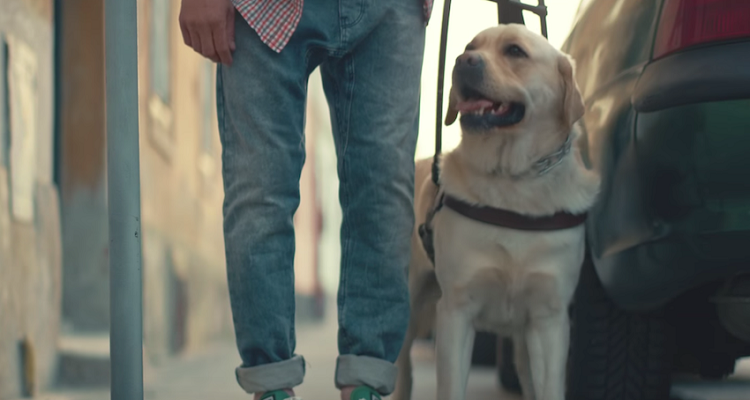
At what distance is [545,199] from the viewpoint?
95.9 inches

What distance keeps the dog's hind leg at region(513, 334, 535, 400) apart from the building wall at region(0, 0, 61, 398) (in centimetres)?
139

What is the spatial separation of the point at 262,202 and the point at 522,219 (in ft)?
2.68

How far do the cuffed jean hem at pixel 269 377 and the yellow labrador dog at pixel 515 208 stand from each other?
0.65 m

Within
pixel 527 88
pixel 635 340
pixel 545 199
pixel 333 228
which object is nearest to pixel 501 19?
pixel 527 88

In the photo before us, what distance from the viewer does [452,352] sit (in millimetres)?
2436

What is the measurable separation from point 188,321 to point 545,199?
1.61m

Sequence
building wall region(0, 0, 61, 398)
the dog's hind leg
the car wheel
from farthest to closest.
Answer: the car wheel, the dog's hind leg, building wall region(0, 0, 61, 398)

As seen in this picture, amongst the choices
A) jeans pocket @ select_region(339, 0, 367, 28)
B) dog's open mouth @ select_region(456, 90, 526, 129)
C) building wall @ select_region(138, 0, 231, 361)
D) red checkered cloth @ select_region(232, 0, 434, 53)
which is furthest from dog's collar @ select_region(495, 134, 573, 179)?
building wall @ select_region(138, 0, 231, 361)

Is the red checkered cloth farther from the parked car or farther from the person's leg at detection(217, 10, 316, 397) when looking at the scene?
the parked car

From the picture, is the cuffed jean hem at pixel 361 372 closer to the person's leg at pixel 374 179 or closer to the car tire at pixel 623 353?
the person's leg at pixel 374 179

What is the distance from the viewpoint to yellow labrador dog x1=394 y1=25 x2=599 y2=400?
7.89ft

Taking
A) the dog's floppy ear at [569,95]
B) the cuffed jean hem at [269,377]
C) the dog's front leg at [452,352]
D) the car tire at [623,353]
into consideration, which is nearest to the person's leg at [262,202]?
the cuffed jean hem at [269,377]

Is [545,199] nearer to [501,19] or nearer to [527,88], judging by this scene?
[527,88]

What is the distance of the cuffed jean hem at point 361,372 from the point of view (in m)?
1.99
